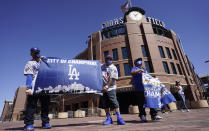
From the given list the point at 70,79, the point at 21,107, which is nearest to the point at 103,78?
the point at 70,79

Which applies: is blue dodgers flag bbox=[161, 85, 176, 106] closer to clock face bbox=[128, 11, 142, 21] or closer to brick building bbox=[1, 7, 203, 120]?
brick building bbox=[1, 7, 203, 120]

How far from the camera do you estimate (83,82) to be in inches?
143

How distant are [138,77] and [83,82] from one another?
1674mm

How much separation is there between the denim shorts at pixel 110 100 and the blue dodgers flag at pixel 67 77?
0.26 metres

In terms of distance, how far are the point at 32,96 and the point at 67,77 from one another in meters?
0.92

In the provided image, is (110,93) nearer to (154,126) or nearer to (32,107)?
(154,126)

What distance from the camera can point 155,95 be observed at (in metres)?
3.89

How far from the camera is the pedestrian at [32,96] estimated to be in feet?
9.63

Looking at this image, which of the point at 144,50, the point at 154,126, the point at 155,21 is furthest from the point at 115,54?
the point at 154,126

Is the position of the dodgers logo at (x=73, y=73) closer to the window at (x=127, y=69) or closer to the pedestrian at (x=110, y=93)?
the pedestrian at (x=110, y=93)

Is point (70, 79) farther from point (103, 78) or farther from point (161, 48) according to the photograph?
point (161, 48)

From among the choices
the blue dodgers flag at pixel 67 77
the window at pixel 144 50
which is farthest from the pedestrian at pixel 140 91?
the window at pixel 144 50

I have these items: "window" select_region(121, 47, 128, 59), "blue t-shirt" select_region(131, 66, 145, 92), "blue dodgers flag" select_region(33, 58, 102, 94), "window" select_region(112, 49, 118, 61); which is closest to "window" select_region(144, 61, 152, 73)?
"window" select_region(121, 47, 128, 59)

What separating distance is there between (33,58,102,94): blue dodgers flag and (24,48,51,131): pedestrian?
0.42ft
